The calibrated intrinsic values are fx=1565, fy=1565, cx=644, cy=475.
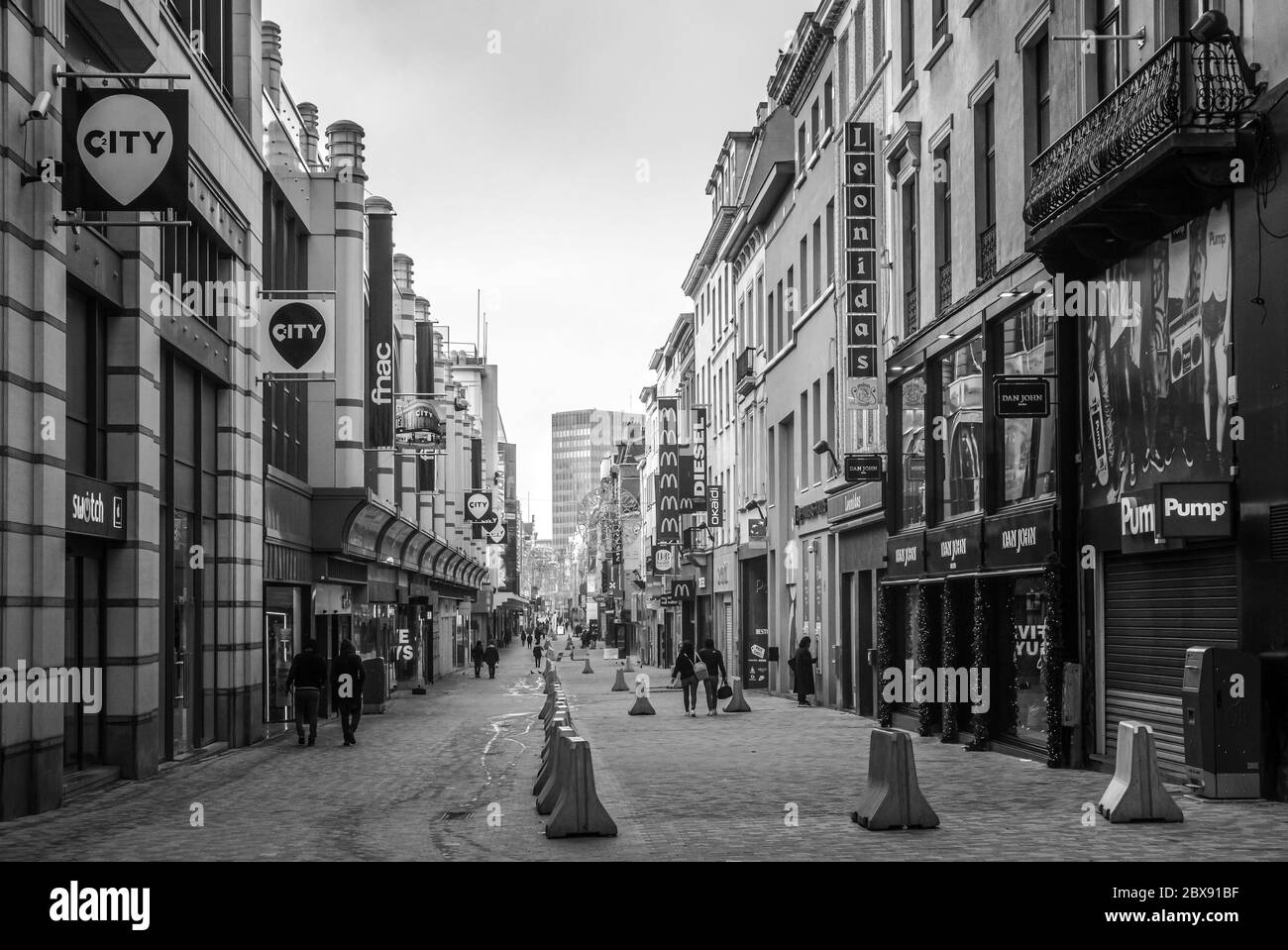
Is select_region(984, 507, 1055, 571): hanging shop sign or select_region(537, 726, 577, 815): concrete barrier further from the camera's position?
select_region(984, 507, 1055, 571): hanging shop sign

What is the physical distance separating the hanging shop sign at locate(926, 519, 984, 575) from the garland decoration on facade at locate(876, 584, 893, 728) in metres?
3.09

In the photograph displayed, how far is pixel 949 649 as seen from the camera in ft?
77.9

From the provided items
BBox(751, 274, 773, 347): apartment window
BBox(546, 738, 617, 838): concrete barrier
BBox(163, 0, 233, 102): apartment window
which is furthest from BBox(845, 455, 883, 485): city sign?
BBox(751, 274, 773, 347): apartment window

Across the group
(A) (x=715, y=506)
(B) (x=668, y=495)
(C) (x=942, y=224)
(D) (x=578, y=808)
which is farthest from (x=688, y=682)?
(B) (x=668, y=495)

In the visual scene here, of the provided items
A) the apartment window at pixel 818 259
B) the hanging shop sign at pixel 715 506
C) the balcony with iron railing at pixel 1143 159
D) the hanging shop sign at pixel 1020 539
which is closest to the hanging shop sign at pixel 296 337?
the hanging shop sign at pixel 1020 539

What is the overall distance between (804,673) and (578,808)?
2260cm

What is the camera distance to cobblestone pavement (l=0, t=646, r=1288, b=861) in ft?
39.5

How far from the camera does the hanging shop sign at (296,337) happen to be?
25.1 m

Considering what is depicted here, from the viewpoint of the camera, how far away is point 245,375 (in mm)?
25203

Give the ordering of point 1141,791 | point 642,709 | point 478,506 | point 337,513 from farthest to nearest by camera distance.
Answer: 1. point 478,506
2. point 337,513
3. point 642,709
4. point 1141,791

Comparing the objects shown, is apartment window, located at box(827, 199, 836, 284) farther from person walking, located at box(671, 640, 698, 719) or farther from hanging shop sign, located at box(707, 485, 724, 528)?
hanging shop sign, located at box(707, 485, 724, 528)

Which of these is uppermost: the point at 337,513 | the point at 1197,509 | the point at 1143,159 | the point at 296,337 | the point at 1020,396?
the point at 1143,159

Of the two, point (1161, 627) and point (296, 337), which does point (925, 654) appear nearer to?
point (1161, 627)
